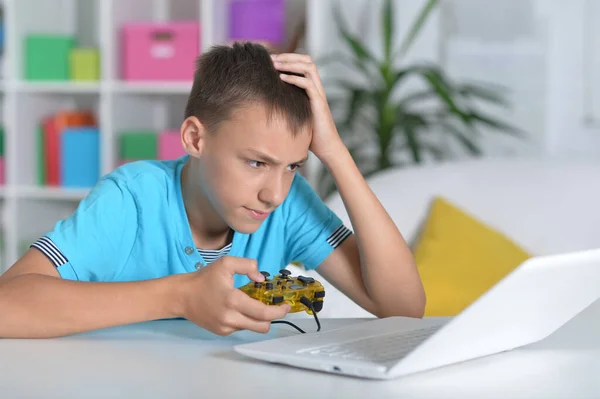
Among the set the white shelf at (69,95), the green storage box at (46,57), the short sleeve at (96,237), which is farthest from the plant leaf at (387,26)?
the short sleeve at (96,237)

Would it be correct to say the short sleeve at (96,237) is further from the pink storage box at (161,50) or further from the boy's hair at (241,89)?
the pink storage box at (161,50)

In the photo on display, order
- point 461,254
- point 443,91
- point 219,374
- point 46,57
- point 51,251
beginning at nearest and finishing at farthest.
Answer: point 219,374 → point 51,251 → point 461,254 → point 443,91 → point 46,57

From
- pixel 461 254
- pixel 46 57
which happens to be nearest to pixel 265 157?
pixel 461 254

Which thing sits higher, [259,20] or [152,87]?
[259,20]

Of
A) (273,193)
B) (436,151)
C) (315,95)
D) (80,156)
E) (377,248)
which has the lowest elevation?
(80,156)

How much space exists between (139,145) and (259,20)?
2.04ft

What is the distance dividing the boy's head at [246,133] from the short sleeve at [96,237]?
13 cm

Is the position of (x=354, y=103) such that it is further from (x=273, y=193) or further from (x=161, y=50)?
(x=273, y=193)

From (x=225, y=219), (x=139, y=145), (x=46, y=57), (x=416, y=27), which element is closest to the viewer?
(x=225, y=219)

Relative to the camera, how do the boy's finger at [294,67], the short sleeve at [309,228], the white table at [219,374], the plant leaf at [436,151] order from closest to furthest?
1. the white table at [219,374]
2. the boy's finger at [294,67]
3. the short sleeve at [309,228]
4. the plant leaf at [436,151]

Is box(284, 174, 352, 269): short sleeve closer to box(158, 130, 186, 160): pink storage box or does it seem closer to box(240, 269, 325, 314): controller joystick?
box(240, 269, 325, 314): controller joystick

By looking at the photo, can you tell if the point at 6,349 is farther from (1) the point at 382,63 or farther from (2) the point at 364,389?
(1) the point at 382,63

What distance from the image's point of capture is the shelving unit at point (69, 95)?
314 centimetres

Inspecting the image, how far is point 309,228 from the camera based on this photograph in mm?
1421
